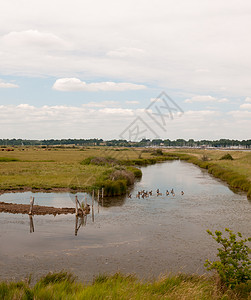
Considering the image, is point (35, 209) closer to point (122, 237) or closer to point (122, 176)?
point (122, 237)

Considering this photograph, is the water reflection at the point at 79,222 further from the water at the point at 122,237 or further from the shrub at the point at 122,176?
the shrub at the point at 122,176

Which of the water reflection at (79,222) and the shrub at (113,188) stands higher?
the shrub at (113,188)

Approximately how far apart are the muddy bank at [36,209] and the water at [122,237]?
126 centimetres

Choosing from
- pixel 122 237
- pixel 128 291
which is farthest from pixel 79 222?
pixel 128 291

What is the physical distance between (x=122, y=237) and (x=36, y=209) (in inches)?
451

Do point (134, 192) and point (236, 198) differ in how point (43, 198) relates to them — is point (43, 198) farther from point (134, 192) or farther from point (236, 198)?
point (236, 198)

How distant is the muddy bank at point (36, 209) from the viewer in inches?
1166

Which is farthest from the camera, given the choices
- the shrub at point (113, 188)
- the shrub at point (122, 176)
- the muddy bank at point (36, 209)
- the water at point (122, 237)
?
the shrub at point (122, 176)

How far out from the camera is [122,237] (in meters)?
22.6

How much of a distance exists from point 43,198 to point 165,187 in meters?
20.4

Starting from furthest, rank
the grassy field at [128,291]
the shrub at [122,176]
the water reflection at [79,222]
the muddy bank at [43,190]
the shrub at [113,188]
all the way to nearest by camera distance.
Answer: the shrub at [122,176], the muddy bank at [43,190], the shrub at [113,188], the water reflection at [79,222], the grassy field at [128,291]

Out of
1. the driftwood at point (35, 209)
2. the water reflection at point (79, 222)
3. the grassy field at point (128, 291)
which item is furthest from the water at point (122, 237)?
the grassy field at point (128, 291)

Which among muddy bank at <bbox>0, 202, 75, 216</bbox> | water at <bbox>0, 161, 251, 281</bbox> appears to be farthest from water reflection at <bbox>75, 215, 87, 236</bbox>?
muddy bank at <bbox>0, 202, 75, 216</bbox>

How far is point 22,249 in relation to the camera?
19.9 metres
